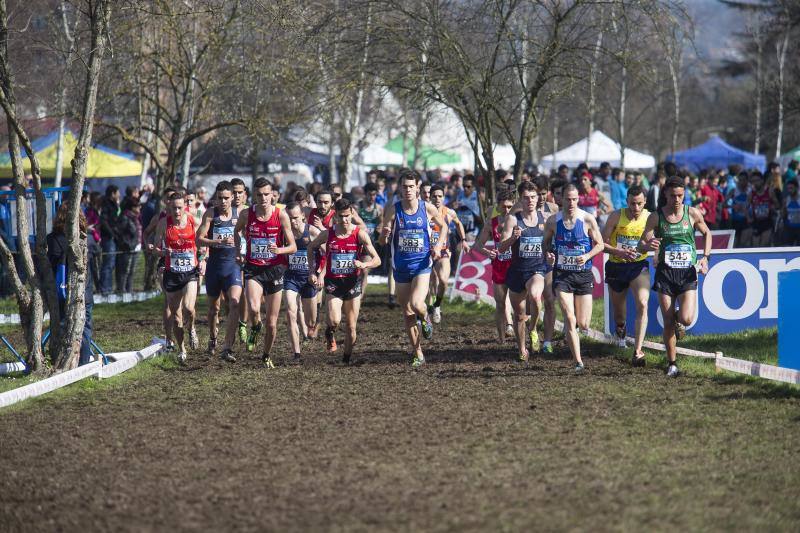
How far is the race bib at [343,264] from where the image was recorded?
1211 cm

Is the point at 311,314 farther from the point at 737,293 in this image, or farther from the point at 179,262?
the point at 737,293

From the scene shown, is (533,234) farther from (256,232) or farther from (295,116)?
(295,116)

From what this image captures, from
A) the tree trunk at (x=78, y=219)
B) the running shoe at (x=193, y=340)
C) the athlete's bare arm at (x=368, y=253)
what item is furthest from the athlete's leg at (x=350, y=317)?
the tree trunk at (x=78, y=219)

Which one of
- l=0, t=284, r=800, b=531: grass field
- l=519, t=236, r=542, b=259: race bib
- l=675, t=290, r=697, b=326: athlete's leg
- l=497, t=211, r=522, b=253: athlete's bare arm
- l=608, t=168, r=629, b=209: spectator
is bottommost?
l=0, t=284, r=800, b=531: grass field

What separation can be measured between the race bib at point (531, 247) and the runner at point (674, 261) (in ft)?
4.61

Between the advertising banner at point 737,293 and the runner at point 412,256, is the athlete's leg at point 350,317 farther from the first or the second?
the advertising banner at point 737,293

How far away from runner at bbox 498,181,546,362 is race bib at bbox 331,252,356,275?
5.63 feet

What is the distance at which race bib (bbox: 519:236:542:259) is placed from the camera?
40.6 ft

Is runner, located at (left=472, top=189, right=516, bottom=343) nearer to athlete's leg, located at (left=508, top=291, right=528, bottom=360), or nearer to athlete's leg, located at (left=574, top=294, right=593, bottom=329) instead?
athlete's leg, located at (left=508, top=291, right=528, bottom=360)

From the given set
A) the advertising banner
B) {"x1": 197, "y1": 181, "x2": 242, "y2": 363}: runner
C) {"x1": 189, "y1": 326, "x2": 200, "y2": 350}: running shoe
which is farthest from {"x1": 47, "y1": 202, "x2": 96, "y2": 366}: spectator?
the advertising banner

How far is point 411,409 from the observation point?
379 inches

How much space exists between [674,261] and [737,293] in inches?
117

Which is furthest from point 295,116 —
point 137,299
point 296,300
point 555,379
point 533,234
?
point 555,379

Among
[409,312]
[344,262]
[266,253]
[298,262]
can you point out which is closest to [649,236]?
[409,312]
